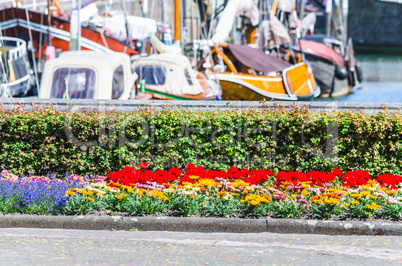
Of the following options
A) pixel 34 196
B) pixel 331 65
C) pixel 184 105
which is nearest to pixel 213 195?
pixel 34 196

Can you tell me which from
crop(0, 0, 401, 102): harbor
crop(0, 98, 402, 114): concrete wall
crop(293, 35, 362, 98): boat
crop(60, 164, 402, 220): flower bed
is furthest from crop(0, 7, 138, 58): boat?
crop(60, 164, 402, 220): flower bed

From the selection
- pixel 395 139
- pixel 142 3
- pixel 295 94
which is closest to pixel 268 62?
pixel 295 94

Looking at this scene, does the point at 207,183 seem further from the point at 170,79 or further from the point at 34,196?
the point at 170,79

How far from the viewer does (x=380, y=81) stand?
5469cm

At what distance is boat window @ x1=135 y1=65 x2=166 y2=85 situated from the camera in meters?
24.8

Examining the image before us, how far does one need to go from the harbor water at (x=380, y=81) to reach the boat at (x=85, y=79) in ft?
88.3

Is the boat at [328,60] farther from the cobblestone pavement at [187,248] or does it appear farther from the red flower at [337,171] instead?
the cobblestone pavement at [187,248]

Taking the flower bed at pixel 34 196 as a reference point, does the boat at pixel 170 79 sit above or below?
above

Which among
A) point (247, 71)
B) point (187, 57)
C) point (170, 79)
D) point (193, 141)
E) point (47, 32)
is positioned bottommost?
point (193, 141)

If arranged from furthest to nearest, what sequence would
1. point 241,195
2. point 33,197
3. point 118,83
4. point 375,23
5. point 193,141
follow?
point 375,23 → point 118,83 → point 193,141 → point 241,195 → point 33,197

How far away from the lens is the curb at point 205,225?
8.95m

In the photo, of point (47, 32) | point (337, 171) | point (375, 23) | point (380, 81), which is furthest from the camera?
point (375, 23)

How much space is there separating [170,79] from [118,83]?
591cm

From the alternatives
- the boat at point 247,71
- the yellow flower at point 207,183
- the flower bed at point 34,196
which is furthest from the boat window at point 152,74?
the yellow flower at point 207,183
